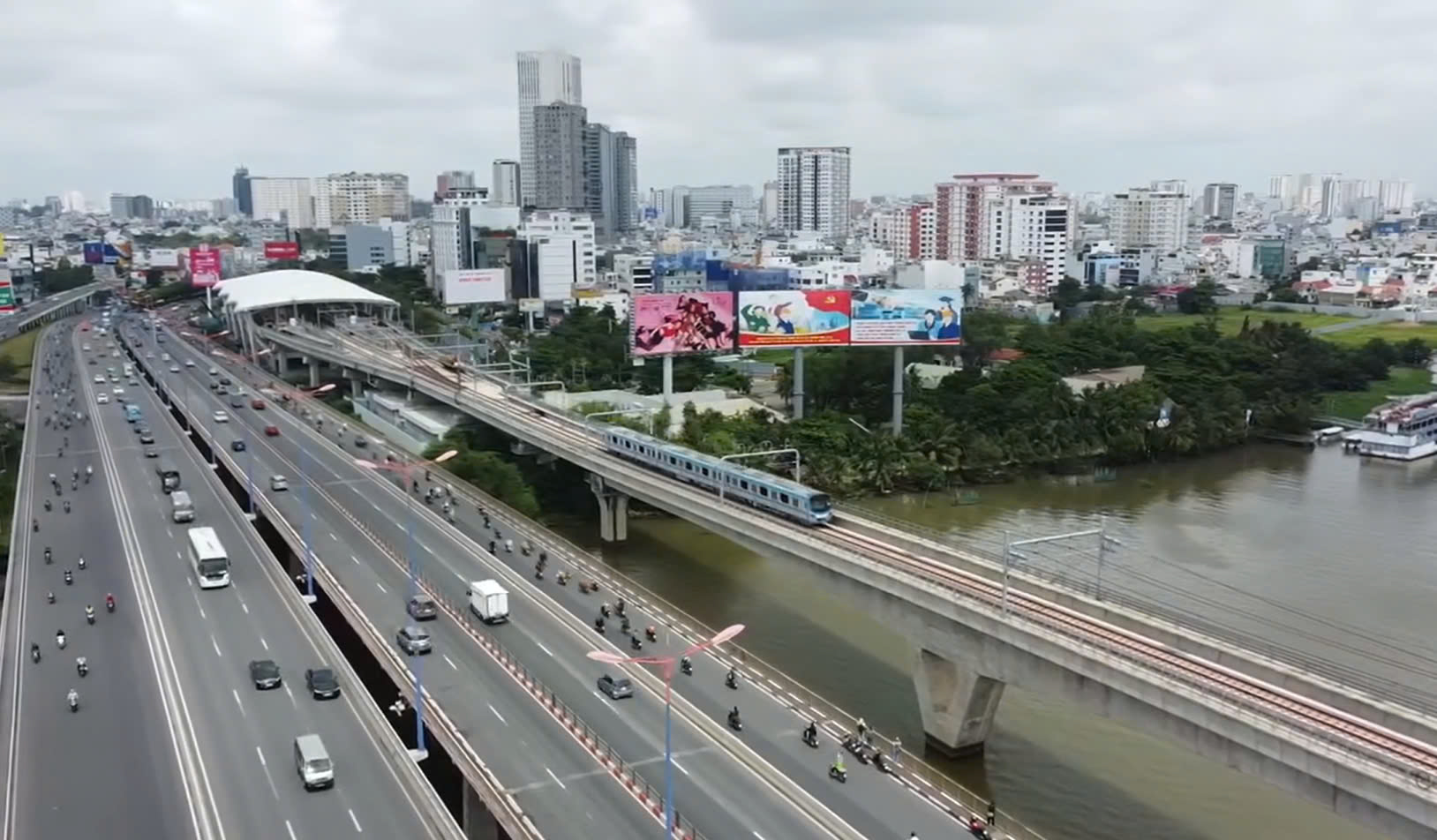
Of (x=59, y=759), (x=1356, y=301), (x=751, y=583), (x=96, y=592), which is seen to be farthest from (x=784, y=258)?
(x=59, y=759)

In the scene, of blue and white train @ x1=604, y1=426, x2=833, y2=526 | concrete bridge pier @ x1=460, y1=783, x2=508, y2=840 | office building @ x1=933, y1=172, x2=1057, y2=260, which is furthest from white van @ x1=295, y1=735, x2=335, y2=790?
office building @ x1=933, y1=172, x2=1057, y2=260

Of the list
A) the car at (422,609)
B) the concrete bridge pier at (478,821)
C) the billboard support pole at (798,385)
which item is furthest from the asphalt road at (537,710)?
the billboard support pole at (798,385)

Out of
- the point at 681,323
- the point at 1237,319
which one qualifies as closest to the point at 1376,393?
the point at 1237,319

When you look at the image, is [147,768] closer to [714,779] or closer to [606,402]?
[714,779]

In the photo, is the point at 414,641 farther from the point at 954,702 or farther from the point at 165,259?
the point at 165,259

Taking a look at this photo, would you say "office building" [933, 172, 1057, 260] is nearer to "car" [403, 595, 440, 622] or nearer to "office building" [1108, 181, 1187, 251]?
"office building" [1108, 181, 1187, 251]
